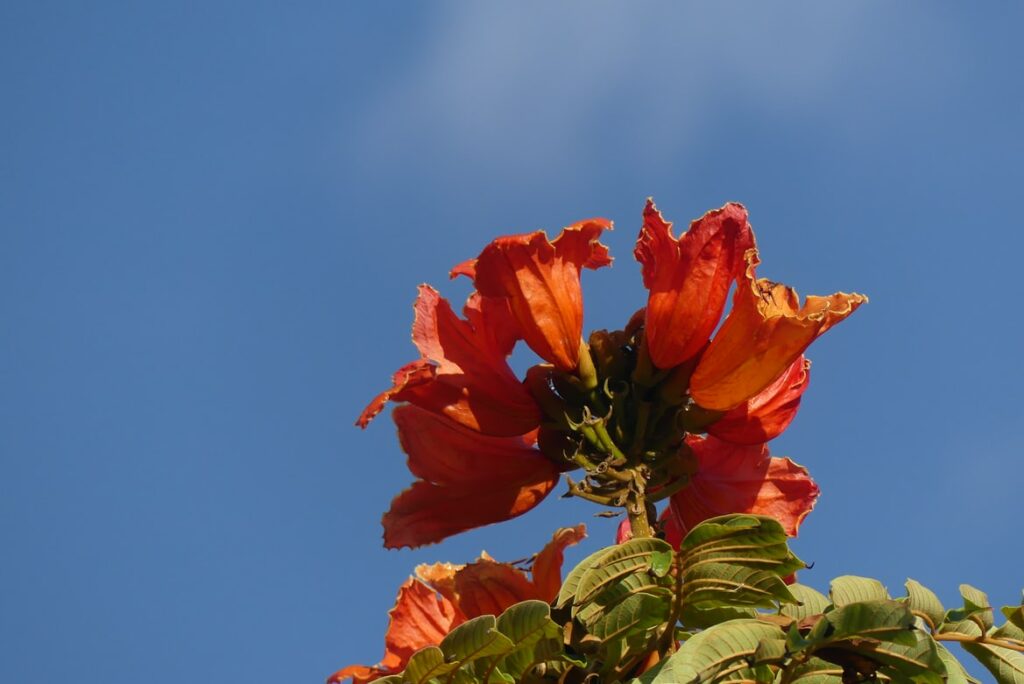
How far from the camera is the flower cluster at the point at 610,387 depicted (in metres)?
3.21

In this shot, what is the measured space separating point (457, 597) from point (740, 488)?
0.81m

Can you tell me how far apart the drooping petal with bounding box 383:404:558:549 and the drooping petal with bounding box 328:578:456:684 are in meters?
0.14

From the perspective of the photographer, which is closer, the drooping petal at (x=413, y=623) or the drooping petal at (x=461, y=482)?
the drooping petal at (x=413, y=623)

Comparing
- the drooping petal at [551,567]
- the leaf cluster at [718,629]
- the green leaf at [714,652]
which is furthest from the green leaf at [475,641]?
the drooping petal at [551,567]

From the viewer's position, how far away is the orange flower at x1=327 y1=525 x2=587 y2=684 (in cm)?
319

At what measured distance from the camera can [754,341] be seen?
3166 millimetres

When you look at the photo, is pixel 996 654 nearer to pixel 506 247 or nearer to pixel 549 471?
pixel 549 471

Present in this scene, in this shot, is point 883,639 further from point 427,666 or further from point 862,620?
point 427,666

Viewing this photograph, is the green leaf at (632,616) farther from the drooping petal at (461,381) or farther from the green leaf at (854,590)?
the drooping petal at (461,381)

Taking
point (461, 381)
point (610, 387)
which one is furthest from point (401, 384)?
point (610, 387)

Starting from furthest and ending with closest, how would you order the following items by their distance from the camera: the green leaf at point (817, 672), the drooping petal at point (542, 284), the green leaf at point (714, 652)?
1. the drooping petal at point (542, 284)
2. the green leaf at point (817, 672)
3. the green leaf at point (714, 652)

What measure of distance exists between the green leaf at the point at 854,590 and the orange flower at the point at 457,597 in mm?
828

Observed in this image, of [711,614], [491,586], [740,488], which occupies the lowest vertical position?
[711,614]

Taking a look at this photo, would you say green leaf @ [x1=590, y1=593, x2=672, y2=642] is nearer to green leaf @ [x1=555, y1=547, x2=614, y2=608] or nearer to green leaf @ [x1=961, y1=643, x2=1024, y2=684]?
green leaf @ [x1=555, y1=547, x2=614, y2=608]
